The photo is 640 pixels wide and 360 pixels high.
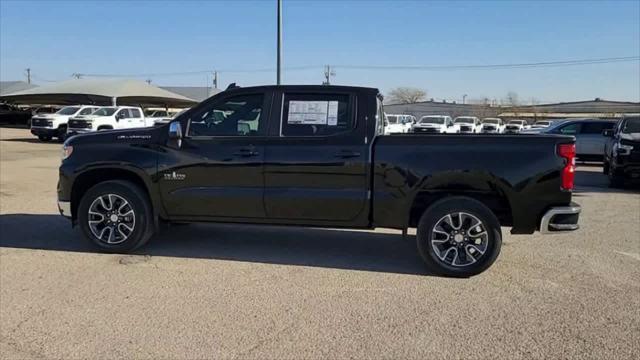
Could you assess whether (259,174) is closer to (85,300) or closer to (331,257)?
(331,257)

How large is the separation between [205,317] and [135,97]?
50.6m

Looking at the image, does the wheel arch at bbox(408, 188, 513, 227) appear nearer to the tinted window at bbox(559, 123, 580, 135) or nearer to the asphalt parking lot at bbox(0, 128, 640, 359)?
the asphalt parking lot at bbox(0, 128, 640, 359)

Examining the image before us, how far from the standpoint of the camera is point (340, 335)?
4.20 m

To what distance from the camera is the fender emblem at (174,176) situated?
6.31 m

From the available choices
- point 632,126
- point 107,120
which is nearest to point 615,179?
point 632,126

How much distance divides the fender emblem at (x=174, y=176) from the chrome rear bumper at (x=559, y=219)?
3.74 meters

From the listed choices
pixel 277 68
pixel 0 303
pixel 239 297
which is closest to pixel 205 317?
pixel 239 297

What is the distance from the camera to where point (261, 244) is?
7027mm

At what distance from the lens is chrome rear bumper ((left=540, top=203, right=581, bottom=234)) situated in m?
5.62

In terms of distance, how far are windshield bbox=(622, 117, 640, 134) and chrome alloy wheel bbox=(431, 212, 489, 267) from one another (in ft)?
33.4

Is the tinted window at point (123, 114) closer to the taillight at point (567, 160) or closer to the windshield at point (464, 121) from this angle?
the windshield at point (464, 121)

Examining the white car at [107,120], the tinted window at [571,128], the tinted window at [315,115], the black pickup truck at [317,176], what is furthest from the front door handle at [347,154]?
the white car at [107,120]

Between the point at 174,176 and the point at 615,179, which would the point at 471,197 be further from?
the point at 615,179

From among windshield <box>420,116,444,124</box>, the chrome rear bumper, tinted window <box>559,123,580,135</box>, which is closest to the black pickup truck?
the chrome rear bumper
